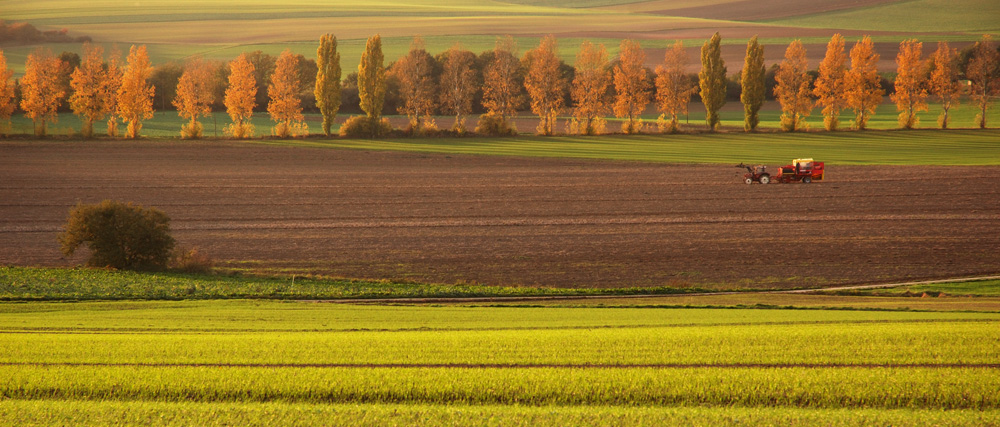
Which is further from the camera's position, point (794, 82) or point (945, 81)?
point (794, 82)

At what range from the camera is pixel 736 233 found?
34.6 m

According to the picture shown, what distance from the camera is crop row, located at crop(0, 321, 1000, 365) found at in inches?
363

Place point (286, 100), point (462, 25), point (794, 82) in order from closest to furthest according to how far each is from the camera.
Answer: point (286, 100)
point (794, 82)
point (462, 25)

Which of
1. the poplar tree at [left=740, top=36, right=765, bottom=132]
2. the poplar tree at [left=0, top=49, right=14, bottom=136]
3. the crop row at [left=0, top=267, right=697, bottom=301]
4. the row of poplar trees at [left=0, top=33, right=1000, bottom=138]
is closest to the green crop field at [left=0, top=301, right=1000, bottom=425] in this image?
the crop row at [left=0, top=267, right=697, bottom=301]

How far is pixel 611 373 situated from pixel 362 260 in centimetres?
2256

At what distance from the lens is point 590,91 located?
83.5 metres

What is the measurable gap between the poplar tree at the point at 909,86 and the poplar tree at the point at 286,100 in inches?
2669

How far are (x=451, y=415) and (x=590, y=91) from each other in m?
78.8

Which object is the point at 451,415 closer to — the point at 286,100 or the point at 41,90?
the point at 286,100

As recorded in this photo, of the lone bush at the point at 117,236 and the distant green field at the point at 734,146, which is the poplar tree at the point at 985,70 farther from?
the lone bush at the point at 117,236

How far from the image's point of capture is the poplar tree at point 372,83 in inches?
3036

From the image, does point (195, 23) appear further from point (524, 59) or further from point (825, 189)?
point (825, 189)

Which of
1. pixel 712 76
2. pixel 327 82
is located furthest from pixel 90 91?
pixel 712 76

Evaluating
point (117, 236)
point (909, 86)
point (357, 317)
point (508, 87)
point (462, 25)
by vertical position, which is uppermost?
point (462, 25)
